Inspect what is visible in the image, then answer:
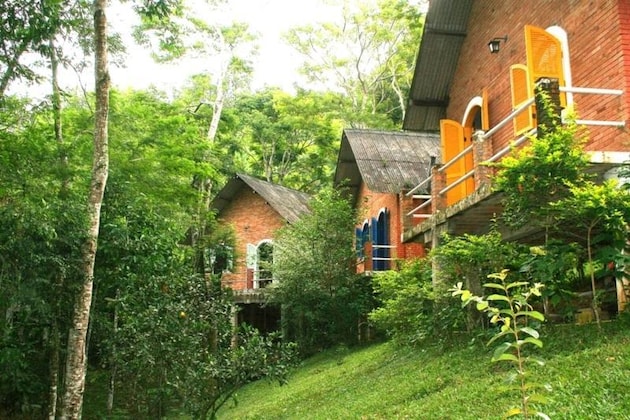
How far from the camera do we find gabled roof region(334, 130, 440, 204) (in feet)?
52.3

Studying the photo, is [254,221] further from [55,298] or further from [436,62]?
[55,298]

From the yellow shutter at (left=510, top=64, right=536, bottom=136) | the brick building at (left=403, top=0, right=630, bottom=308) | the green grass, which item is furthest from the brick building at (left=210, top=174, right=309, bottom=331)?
the yellow shutter at (left=510, top=64, right=536, bottom=136)

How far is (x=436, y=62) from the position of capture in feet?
40.2

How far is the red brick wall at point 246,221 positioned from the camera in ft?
74.0

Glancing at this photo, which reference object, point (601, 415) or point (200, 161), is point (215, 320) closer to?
point (601, 415)

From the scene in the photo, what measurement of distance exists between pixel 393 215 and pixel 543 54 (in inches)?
337

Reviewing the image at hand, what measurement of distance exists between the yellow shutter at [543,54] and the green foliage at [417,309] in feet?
10.9

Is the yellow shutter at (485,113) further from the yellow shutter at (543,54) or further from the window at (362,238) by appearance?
the window at (362,238)

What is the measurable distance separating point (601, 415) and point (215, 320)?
6.05m

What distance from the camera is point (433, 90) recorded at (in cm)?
1282

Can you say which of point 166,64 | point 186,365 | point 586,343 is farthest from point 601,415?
point 166,64

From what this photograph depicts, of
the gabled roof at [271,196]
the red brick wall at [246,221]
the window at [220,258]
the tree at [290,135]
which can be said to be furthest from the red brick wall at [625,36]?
the tree at [290,135]

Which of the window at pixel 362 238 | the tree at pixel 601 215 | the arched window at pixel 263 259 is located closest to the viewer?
the tree at pixel 601 215

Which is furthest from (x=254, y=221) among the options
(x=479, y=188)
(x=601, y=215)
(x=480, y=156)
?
(x=601, y=215)
